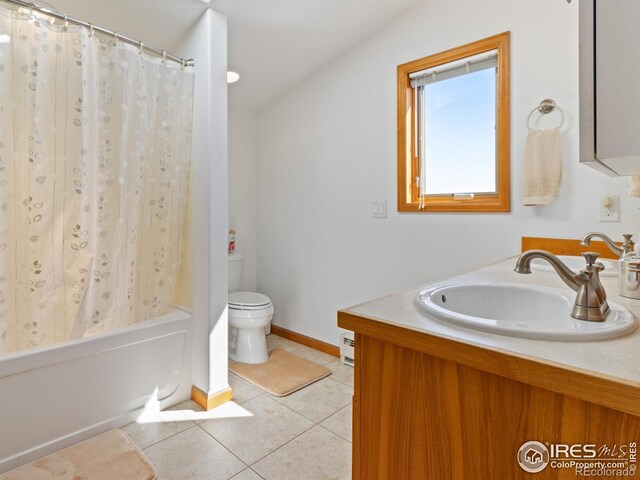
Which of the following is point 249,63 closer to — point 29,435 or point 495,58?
point 495,58

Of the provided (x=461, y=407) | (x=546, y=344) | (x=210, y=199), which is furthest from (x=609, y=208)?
(x=210, y=199)

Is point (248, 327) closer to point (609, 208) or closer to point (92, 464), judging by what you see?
point (92, 464)

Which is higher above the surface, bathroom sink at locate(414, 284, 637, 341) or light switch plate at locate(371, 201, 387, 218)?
light switch plate at locate(371, 201, 387, 218)

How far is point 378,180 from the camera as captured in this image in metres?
2.39

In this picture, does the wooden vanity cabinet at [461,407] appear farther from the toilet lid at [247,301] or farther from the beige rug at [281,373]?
the toilet lid at [247,301]

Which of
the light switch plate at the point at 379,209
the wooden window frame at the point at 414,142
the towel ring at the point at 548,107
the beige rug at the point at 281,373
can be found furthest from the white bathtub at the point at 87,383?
the towel ring at the point at 548,107

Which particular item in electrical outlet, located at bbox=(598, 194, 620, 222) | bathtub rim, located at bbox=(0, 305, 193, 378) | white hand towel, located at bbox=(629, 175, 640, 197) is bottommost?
bathtub rim, located at bbox=(0, 305, 193, 378)

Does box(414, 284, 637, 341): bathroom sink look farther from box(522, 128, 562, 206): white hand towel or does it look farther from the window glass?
the window glass

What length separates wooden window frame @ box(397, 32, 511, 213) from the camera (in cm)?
188

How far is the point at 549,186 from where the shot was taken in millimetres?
1721

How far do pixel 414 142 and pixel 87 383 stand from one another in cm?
224

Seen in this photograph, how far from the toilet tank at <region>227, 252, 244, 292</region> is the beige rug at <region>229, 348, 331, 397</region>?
24.9 inches

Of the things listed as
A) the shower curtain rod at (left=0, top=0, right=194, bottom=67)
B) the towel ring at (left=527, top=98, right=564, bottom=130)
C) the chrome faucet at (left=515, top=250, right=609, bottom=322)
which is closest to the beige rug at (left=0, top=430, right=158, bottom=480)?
the chrome faucet at (left=515, top=250, right=609, bottom=322)

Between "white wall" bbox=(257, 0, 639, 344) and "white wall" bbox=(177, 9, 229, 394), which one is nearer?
"white wall" bbox=(257, 0, 639, 344)
